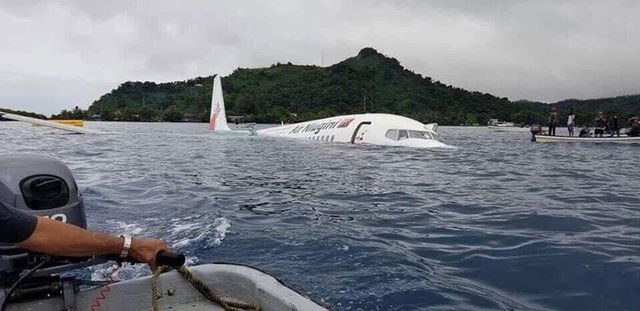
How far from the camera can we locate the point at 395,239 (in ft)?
22.4

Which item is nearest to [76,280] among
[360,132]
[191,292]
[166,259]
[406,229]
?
[191,292]

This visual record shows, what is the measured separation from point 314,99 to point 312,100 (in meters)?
0.65

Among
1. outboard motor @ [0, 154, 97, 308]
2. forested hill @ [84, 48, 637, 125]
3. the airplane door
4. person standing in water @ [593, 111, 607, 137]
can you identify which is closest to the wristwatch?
outboard motor @ [0, 154, 97, 308]

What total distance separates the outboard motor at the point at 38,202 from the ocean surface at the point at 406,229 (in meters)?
1.55

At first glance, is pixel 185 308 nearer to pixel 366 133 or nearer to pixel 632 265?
pixel 632 265

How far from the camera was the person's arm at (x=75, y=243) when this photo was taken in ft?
8.34

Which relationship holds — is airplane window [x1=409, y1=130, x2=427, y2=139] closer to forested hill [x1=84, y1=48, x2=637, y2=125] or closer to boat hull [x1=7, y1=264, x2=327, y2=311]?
boat hull [x1=7, y1=264, x2=327, y2=311]

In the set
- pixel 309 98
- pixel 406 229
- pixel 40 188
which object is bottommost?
pixel 406 229

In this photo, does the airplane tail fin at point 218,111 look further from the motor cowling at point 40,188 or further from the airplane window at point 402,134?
the motor cowling at point 40,188

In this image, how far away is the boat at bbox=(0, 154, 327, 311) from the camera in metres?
3.21

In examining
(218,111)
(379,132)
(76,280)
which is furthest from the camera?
(218,111)

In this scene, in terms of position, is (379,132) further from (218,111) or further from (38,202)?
(38,202)

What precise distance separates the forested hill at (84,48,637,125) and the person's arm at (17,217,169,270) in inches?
4696

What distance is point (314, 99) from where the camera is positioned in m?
151
